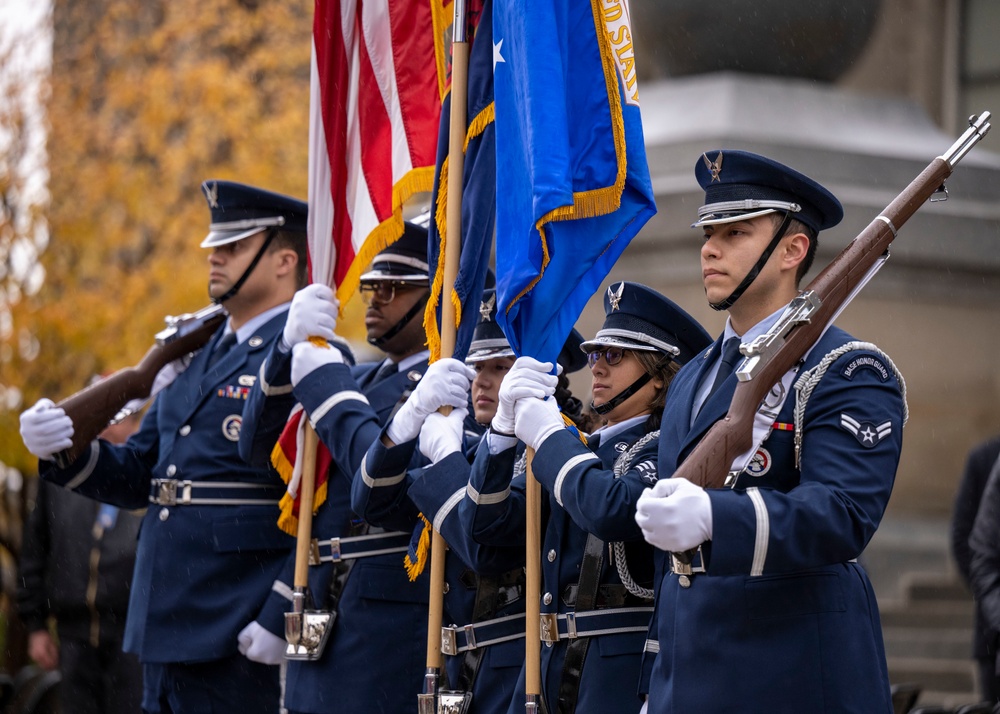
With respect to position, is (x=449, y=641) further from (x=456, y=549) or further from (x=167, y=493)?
(x=167, y=493)

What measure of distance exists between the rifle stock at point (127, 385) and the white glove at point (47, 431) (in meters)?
0.05

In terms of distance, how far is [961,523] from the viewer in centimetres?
804

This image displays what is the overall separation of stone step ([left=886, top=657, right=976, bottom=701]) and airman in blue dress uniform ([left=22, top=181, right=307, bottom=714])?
3758mm

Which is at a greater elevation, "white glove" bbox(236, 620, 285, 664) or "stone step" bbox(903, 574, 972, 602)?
"white glove" bbox(236, 620, 285, 664)

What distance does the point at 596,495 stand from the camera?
14.5ft

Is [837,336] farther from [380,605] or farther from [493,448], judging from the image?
[380,605]

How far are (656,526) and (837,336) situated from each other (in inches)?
33.8

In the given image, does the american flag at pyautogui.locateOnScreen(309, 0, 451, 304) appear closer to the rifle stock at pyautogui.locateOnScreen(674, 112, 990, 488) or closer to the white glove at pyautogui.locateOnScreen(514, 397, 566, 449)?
the white glove at pyautogui.locateOnScreen(514, 397, 566, 449)

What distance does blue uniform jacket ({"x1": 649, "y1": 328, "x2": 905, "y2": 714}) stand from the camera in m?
3.84

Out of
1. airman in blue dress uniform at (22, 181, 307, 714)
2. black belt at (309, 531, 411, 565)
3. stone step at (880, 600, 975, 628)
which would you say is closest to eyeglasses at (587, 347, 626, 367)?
black belt at (309, 531, 411, 565)

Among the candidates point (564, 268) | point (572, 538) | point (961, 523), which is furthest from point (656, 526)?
point (961, 523)

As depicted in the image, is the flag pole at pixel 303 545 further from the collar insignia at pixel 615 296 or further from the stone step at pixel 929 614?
the stone step at pixel 929 614

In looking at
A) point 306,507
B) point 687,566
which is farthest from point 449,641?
point 687,566

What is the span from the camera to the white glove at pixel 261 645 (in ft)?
Answer: 20.9
